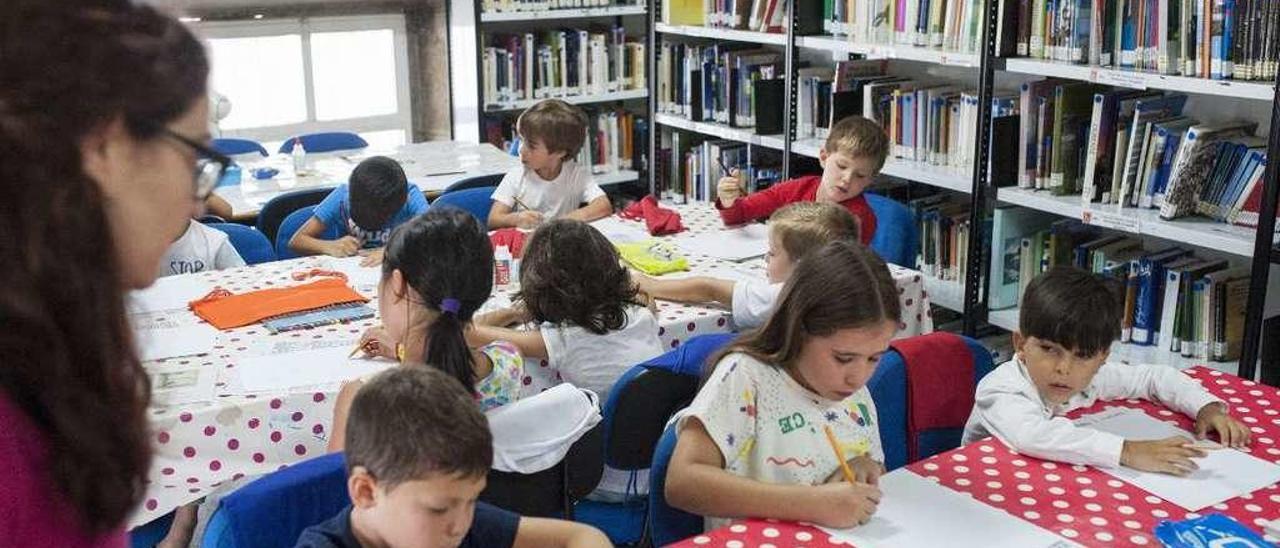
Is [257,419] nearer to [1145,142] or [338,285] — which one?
[338,285]

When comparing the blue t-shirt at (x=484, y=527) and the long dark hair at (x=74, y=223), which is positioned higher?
the long dark hair at (x=74, y=223)

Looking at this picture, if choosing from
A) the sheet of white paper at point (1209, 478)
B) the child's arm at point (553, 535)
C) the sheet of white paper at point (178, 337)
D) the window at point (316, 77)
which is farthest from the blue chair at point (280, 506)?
the window at point (316, 77)

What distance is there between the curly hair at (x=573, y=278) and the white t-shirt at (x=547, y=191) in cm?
147

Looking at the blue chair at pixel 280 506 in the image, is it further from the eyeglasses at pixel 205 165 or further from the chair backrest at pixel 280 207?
the chair backrest at pixel 280 207

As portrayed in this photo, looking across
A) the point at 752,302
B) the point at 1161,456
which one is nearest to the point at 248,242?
the point at 752,302

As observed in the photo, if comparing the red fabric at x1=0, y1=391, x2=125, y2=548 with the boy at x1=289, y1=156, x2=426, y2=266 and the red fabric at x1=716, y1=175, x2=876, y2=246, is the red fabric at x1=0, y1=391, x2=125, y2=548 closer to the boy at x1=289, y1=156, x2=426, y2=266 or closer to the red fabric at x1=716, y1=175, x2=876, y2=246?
the boy at x1=289, y1=156, x2=426, y2=266

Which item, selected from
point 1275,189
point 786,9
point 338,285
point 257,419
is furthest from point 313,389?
point 786,9

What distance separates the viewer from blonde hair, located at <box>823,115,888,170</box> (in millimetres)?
3531

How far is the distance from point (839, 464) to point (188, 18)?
1.36 metres

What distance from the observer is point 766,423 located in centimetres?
184

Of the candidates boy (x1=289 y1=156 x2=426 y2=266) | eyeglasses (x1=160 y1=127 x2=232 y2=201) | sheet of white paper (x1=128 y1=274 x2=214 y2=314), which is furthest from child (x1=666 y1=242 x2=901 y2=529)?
boy (x1=289 y1=156 x2=426 y2=266)

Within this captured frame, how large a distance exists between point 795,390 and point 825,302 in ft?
0.52

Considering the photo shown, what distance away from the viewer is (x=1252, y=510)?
1.68 metres

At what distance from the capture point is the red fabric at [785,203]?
3.62 m
